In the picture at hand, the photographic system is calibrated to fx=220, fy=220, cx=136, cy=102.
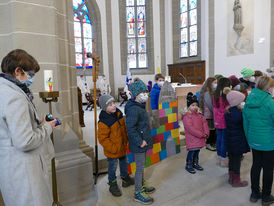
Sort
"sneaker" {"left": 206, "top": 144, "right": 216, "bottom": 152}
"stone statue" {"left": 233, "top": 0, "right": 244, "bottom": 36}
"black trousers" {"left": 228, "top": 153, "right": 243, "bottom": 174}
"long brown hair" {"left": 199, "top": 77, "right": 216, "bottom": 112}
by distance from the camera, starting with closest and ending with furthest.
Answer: "black trousers" {"left": 228, "top": 153, "right": 243, "bottom": 174} → "long brown hair" {"left": 199, "top": 77, "right": 216, "bottom": 112} → "sneaker" {"left": 206, "top": 144, "right": 216, "bottom": 152} → "stone statue" {"left": 233, "top": 0, "right": 244, "bottom": 36}

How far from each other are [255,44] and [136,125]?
313 inches

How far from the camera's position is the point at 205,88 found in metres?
3.71

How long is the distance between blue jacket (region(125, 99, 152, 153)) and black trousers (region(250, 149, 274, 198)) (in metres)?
1.17

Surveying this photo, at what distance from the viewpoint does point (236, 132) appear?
265 centimetres

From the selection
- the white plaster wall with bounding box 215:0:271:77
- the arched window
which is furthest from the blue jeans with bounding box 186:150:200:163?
the arched window

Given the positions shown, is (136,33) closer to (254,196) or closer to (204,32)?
(204,32)

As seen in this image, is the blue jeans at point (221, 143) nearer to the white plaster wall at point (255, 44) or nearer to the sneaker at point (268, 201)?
the sneaker at point (268, 201)

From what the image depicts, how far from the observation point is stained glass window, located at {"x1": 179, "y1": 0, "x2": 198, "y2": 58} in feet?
38.4

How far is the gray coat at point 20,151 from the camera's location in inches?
50.1

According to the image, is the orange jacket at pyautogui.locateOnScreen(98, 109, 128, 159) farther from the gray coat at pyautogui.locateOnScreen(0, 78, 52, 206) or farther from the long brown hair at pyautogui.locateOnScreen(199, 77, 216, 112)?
the long brown hair at pyautogui.locateOnScreen(199, 77, 216, 112)

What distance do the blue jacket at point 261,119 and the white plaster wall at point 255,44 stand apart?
6.97 meters

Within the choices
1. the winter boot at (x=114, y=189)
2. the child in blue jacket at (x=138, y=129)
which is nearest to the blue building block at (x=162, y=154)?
the child in blue jacket at (x=138, y=129)

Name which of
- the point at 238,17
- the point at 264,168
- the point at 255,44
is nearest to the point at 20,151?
the point at 264,168

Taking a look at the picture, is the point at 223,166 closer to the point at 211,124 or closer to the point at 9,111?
the point at 211,124
